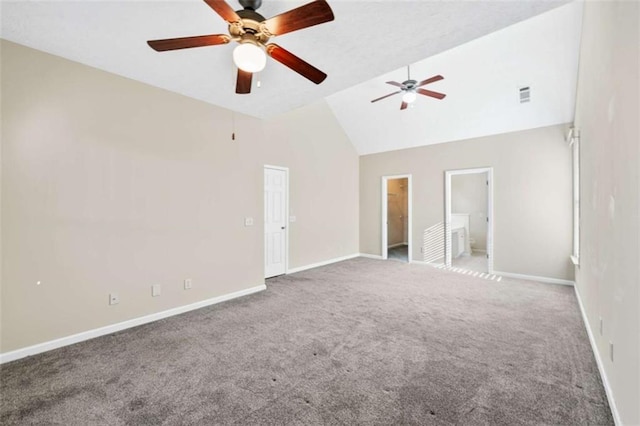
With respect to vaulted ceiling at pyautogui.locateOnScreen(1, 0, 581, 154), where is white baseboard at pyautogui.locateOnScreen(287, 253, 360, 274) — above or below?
below

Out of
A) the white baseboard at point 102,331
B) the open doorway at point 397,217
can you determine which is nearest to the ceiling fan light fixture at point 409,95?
the white baseboard at point 102,331

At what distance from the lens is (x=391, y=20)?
2014mm

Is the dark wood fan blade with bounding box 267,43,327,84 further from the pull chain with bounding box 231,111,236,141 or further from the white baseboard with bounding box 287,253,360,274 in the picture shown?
the white baseboard with bounding box 287,253,360,274

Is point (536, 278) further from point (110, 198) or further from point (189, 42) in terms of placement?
point (110, 198)

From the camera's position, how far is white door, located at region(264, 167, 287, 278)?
5023 millimetres

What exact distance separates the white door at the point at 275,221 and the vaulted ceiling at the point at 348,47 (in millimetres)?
1401

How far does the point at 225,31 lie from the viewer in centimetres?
220

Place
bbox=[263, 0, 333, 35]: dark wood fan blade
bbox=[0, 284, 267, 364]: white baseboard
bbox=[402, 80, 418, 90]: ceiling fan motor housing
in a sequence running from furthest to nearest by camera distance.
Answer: bbox=[402, 80, 418, 90]: ceiling fan motor housing → bbox=[0, 284, 267, 364]: white baseboard → bbox=[263, 0, 333, 35]: dark wood fan blade

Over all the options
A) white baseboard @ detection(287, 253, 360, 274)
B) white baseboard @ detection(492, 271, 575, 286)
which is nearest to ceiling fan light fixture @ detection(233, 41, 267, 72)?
white baseboard @ detection(287, 253, 360, 274)

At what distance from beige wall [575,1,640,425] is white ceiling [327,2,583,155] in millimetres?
1091

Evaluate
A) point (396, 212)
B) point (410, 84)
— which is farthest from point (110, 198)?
point (396, 212)

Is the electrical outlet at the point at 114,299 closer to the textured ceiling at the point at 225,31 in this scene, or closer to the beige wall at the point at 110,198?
the beige wall at the point at 110,198

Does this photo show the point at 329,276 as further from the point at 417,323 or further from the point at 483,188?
the point at 483,188

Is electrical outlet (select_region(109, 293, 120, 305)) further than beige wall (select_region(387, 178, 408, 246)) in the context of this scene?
No
